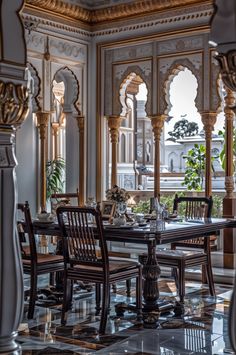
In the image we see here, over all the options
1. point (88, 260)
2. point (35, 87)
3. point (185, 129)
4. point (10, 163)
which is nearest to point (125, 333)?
point (88, 260)

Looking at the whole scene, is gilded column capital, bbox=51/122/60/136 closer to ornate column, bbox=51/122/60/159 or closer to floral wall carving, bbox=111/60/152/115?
ornate column, bbox=51/122/60/159

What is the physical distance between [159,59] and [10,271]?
552 centimetres

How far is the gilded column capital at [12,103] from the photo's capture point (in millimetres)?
2068

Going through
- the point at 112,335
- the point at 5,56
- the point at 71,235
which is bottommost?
the point at 112,335

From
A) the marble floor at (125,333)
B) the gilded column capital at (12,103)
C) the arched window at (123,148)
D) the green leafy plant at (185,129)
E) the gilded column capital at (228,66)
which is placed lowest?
the marble floor at (125,333)

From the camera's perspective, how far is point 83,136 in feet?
25.7

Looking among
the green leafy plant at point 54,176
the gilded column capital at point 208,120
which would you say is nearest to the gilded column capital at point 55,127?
the green leafy plant at point 54,176

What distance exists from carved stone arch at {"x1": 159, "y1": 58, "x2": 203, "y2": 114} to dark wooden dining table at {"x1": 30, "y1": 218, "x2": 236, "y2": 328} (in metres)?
2.18

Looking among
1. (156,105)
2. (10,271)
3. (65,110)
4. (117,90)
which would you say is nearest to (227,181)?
A: (156,105)

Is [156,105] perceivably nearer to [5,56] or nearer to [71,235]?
[71,235]

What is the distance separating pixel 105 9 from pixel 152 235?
A: 417 centimetres

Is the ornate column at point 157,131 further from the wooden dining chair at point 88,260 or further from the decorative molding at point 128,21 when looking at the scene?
the wooden dining chair at point 88,260

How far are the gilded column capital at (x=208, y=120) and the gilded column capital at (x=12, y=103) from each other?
16.2 feet

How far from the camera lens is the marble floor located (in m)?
3.78
